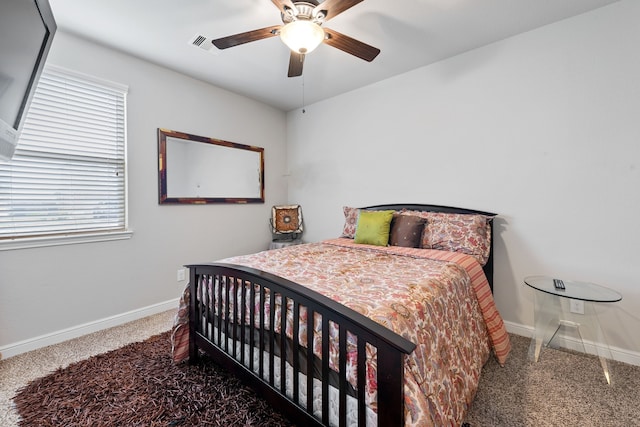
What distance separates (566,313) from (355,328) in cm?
224

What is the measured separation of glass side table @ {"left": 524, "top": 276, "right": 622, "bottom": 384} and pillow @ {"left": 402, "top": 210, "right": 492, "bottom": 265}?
0.39m

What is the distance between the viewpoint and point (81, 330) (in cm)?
240

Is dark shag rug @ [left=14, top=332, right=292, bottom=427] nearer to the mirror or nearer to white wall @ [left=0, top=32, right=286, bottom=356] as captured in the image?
white wall @ [left=0, top=32, right=286, bottom=356]

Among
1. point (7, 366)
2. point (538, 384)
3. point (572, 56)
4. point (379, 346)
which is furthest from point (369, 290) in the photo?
point (7, 366)

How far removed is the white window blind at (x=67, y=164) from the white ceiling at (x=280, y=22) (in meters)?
0.50

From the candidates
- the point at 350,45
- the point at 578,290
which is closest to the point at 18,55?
the point at 350,45

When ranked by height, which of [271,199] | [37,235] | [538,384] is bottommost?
[538,384]

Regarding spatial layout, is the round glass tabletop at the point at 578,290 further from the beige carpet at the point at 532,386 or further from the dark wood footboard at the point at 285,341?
the dark wood footboard at the point at 285,341

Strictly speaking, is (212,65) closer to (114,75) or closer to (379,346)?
(114,75)

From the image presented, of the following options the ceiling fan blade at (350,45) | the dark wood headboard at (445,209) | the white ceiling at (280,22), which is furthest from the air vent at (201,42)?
the dark wood headboard at (445,209)

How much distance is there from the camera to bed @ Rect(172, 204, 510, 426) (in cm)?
101

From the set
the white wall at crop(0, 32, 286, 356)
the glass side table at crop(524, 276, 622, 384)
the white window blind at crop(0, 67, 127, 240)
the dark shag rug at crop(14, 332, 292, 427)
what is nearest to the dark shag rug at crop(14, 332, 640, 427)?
the dark shag rug at crop(14, 332, 292, 427)

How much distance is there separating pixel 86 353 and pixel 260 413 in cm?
161

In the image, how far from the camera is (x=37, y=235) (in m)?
2.20
